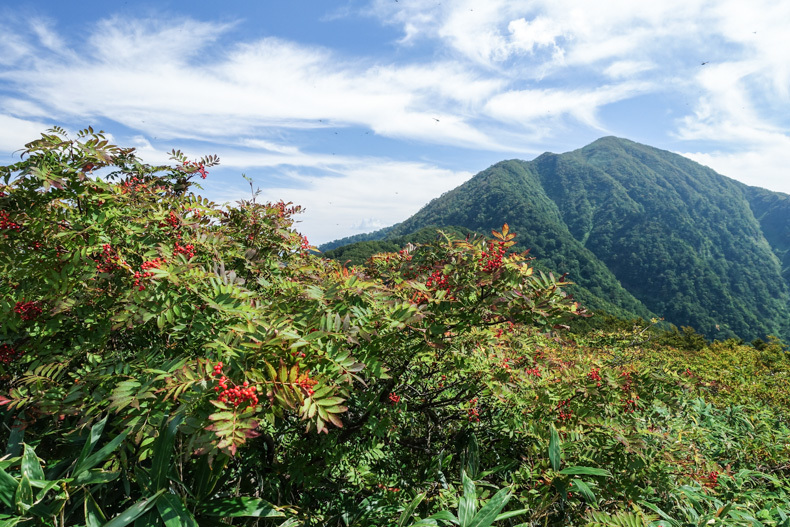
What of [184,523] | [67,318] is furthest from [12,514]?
[67,318]

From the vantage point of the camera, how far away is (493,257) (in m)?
2.74

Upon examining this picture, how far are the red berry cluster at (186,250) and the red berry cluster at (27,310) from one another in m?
0.87

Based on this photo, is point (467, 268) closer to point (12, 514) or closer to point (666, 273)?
point (12, 514)

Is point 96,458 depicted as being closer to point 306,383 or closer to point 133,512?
point 133,512

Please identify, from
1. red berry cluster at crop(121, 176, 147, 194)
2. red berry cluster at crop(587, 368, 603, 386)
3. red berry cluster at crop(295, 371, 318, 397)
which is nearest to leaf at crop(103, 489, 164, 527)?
red berry cluster at crop(295, 371, 318, 397)

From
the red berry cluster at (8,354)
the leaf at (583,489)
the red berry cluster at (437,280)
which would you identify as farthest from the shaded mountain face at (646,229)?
the red berry cluster at (8,354)

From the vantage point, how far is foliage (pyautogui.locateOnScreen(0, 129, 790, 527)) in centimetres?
188

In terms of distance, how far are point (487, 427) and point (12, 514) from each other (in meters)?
3.38

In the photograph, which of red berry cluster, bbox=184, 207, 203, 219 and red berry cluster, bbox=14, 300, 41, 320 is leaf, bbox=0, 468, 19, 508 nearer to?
red berry cluster, bbox=14, 300, 41, 320

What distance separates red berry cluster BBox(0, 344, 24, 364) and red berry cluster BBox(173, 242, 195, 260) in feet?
3.78

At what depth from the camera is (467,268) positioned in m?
2.79

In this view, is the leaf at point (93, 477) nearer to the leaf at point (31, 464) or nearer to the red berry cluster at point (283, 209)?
the leaf at point (31, 464)

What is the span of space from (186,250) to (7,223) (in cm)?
102

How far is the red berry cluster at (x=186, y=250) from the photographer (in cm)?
275
